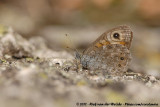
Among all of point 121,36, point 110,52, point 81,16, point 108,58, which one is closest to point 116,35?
point 121,36

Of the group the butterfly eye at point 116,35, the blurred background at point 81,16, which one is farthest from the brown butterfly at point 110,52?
the blurred background at point 81,16

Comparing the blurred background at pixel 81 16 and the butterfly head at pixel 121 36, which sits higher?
the blurred background at pixel 81 16

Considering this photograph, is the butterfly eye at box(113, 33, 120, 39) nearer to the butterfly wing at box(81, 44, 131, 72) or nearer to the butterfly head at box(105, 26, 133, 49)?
the butterfly head at box(105, 26, 133, 49)

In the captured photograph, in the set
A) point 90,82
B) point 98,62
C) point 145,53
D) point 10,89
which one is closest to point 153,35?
point 145,53

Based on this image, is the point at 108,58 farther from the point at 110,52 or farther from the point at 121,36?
the point at 121,36

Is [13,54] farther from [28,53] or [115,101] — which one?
[115,101]

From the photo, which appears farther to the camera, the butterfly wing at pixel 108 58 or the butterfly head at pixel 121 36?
the butterfly head at pixel 121 36

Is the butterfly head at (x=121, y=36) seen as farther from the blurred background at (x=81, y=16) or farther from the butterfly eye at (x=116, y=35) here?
the blurred background at (x=81, y=16)
